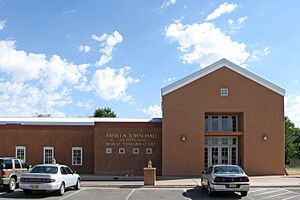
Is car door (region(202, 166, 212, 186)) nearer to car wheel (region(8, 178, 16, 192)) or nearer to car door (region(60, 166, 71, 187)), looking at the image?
car door (region(60, 166, 71, 187))

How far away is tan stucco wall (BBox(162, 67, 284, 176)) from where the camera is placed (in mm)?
34750

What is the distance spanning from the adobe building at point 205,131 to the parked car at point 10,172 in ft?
44.0

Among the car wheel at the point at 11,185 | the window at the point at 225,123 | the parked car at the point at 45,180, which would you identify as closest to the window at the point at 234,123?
the window at the point at 225,123

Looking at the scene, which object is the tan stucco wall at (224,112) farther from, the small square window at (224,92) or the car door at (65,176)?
the car door at (65,176)

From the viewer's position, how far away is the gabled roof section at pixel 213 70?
3497cm

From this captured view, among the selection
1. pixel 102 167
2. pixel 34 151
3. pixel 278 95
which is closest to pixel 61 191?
pixel 102 167

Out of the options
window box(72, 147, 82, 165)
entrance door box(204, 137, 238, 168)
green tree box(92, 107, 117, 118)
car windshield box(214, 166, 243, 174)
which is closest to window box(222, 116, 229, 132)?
entrance door box(204, 137, 238, 168)

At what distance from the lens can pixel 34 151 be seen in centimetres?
3769

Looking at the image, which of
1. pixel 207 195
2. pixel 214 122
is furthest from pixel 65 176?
pixel 214 122

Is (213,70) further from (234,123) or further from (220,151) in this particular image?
(220,151)

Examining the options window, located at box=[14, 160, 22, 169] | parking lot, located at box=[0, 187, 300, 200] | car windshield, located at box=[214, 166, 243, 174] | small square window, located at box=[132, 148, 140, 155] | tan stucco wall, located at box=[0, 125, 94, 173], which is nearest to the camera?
parking lot, located at box=[0, 187, 300, 200]

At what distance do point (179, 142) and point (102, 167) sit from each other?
6.60m

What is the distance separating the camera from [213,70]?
35.2m

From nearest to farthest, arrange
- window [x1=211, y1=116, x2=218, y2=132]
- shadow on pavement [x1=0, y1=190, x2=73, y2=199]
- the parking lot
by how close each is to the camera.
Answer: shadow on pavement [x1=0, y1=190, x2=73, y2=199], the parking lot, window [x1=211, y1=116, x2=218, y2=132]
